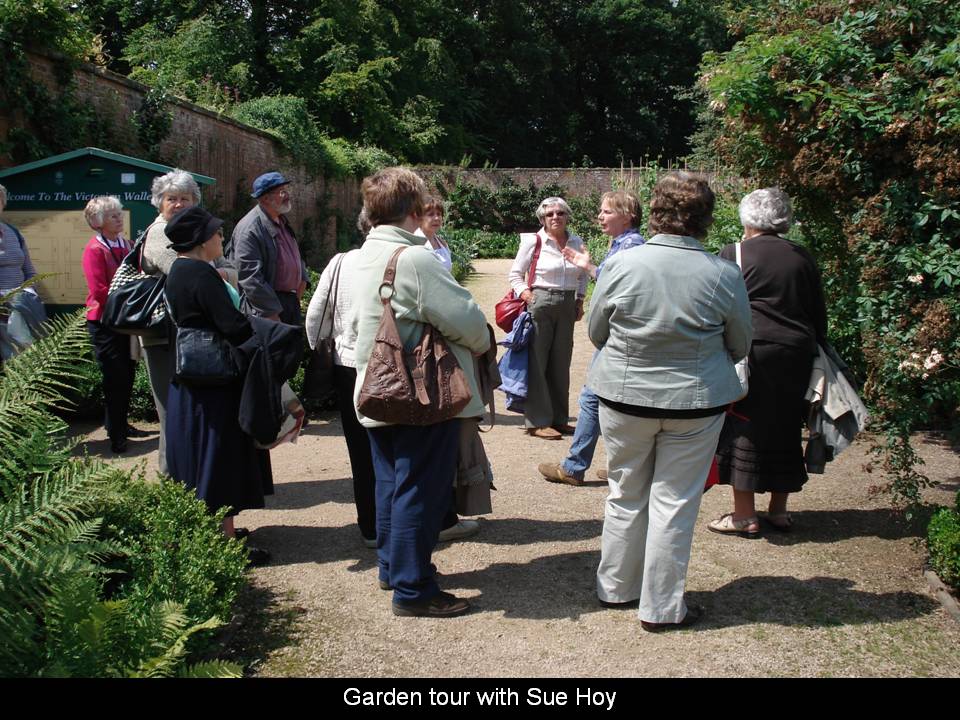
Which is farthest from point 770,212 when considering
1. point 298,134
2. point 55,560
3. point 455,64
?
point 455,64

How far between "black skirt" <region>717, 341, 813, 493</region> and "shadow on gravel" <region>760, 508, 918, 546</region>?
0.32 meters

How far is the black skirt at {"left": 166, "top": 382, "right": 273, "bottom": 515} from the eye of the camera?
163 inches

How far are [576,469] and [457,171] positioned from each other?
28.7 m

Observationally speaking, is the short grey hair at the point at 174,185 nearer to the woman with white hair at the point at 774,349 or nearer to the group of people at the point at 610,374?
the group of people at the point at 610,374

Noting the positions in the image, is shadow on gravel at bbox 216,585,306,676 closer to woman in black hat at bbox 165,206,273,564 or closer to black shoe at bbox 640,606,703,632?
woman in black hat at bbox 165,206,273,564

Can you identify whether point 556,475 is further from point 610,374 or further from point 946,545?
point 946,545

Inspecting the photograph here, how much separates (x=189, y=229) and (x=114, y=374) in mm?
2795

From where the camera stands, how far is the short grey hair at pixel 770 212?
454 cm

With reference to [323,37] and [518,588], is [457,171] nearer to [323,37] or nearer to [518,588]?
[323,37]

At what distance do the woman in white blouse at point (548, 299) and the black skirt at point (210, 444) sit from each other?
2.97 meters

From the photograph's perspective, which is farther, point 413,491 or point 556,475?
point 556,475

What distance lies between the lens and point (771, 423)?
4527mm

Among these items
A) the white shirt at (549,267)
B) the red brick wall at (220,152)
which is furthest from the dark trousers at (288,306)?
the red brick wall at (220,152)

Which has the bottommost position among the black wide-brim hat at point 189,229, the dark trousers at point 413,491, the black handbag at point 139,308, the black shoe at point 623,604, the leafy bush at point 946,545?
the black shoe at point 623,604
